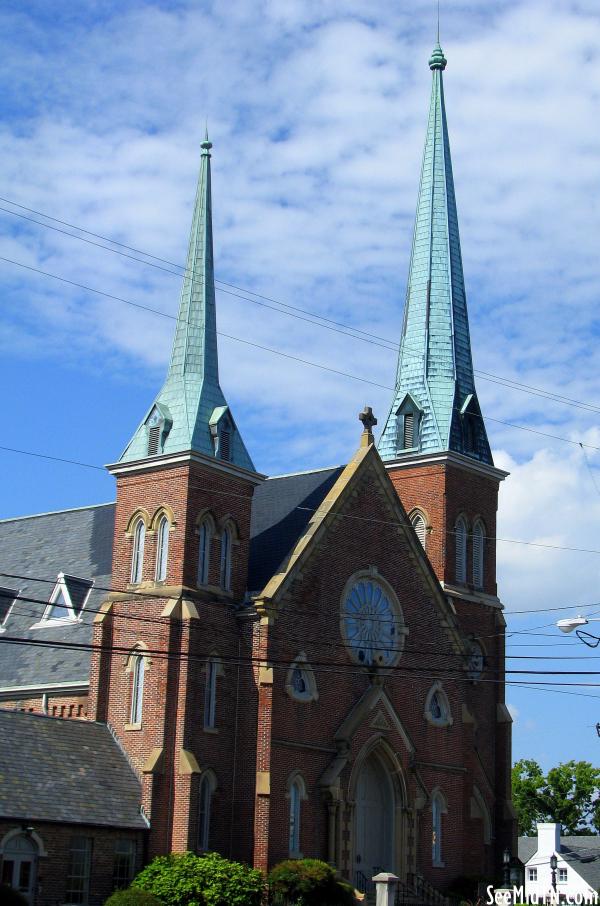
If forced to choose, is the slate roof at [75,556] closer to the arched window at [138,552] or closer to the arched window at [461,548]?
the arched window at [138,552]

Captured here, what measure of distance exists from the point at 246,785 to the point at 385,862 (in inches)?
232

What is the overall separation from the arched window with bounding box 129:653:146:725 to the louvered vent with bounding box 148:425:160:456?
5819mm

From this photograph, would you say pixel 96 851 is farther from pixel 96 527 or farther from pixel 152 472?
pixel 96 527

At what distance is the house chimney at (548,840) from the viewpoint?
69625 millimetres

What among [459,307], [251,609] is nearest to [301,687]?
[251,609]

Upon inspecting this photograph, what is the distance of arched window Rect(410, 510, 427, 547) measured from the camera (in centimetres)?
4675

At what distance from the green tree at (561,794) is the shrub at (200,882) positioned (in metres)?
54.0

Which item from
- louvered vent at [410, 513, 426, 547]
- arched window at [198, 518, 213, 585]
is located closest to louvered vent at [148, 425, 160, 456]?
arched window at [198, 518, 213, 585]

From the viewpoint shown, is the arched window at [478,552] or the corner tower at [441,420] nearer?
the corner tower at [441,420]

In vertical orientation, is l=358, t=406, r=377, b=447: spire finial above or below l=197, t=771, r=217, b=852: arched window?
above

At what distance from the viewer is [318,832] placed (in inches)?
1519

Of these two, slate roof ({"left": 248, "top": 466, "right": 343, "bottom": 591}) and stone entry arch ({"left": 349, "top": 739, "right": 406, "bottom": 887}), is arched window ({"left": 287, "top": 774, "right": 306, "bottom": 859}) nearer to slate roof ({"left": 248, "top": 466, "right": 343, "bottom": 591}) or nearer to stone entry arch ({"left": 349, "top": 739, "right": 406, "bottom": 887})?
stone entry arch ({"left": 349, "top": 739, "right": 406, "bottom": 887})

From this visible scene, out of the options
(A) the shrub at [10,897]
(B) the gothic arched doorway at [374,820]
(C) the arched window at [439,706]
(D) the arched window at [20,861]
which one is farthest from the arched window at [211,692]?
(A) the shrub at [10,897]

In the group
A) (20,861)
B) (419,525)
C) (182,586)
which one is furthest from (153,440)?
(20,861)
